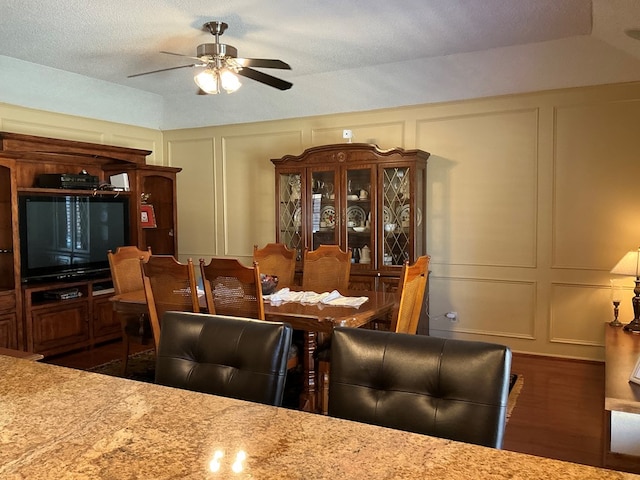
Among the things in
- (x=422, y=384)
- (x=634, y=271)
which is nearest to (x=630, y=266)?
(x=634, y=271)

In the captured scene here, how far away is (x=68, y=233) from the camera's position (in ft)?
16.5

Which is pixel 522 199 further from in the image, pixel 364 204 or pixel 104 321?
pixel 104 321

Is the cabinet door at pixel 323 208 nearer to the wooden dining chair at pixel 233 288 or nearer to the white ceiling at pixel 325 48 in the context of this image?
the white ceiling at pixel 325 48

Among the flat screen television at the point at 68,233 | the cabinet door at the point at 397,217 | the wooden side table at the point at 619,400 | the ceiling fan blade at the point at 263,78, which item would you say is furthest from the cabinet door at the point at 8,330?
the wooden side table at the point at 619,400

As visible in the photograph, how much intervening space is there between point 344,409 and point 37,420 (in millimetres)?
754

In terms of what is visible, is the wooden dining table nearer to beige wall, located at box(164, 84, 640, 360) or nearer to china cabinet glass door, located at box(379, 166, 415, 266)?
china cabinet glass door, located at box(379, 166, 415, 266)

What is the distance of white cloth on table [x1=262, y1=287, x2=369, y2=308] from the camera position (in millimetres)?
3251

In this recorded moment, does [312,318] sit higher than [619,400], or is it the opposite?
[312,318]

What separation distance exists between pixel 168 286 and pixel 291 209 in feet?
7.50

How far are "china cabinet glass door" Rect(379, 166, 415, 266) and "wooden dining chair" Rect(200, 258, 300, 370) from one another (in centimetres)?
205

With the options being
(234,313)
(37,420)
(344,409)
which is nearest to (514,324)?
(234,313)

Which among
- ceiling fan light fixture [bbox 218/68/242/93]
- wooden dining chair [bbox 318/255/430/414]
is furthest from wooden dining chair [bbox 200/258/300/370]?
ceiling fan light fixture [bbox 218/68/242/93]

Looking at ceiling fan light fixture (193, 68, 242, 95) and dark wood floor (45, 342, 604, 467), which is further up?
ceiling fan light fixture (193, 68, 242, 95)

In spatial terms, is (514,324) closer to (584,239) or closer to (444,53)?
(584,239)
